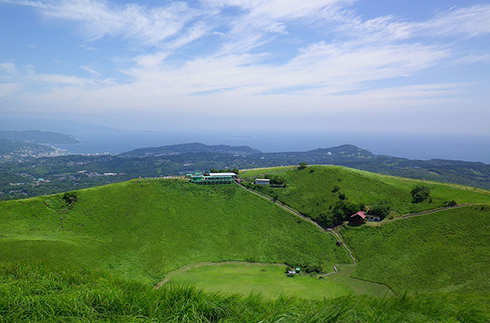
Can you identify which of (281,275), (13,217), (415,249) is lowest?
(281,275)

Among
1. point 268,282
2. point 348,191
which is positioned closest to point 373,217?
point 348,191

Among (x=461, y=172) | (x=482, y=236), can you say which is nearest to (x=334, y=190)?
(x=482, y=236)

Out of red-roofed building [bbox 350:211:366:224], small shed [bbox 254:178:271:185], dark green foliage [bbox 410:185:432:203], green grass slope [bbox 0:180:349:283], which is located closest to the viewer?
green grass slope [bbox 0:180:349:283]

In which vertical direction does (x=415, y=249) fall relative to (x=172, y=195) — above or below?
below

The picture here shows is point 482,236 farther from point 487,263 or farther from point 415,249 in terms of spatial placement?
point 415,249

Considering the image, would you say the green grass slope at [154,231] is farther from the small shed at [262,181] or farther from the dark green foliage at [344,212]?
the small shed at [262,181]

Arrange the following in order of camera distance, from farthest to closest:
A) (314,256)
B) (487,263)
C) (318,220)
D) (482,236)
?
(318,220), (314,256), (482,236), (487,263)

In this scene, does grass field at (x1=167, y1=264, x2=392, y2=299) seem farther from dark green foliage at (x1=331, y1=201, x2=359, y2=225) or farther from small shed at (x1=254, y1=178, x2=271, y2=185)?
small shed at (x1=254, y1=178, x2=271, y2=185)

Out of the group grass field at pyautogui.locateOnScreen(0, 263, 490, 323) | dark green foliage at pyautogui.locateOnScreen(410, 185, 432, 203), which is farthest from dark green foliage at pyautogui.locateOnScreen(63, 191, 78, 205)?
dark green foliage at pyautogui.locateOnScreen(410, 185, 432, 203)
